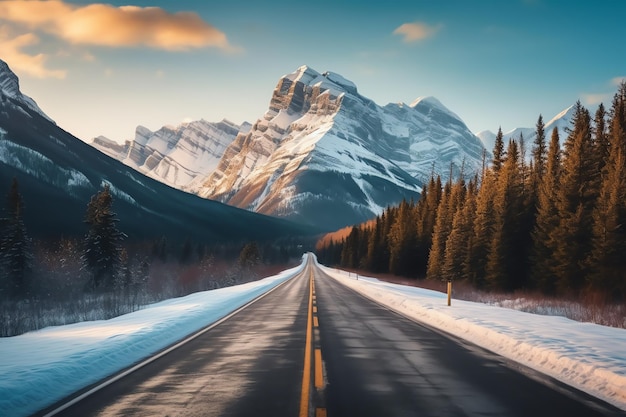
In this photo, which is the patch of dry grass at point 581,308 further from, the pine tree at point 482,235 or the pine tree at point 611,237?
the pine tree at point 482,235

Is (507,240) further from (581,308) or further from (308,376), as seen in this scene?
(308,376)

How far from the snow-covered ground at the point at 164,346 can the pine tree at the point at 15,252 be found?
89.1 feet

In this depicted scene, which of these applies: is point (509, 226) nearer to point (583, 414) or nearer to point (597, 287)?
point (597, 287)

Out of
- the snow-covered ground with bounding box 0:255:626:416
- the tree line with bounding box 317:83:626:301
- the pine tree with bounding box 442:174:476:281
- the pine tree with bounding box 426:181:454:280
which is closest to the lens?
the snow-covered ground with bounding box 0:255:626:416

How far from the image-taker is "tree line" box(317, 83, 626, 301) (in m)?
27.3

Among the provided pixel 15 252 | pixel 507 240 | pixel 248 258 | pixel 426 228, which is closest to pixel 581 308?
pixel 507 240

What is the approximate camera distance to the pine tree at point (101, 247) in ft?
136

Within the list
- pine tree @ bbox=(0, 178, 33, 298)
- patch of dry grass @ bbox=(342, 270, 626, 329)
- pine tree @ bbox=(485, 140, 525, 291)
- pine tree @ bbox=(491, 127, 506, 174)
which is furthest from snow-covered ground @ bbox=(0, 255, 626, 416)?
pine tree @ bbox=(491, 127, 506, 174)

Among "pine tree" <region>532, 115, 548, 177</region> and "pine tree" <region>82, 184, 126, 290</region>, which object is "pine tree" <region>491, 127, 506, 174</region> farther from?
"pine tree" <region>82, 184, 126, 290</region>

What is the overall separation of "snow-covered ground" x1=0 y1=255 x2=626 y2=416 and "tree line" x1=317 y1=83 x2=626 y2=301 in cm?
1522

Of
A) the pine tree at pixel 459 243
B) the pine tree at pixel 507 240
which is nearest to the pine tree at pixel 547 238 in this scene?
the pine tree at pixel 507 240

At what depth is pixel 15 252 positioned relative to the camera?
3747cm

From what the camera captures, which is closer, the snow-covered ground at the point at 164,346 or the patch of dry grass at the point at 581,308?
the snow-covered ground at the point at 164,346

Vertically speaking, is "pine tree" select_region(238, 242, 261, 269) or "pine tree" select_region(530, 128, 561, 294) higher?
"pine tree" select_region(530, 128, 561, 294)
